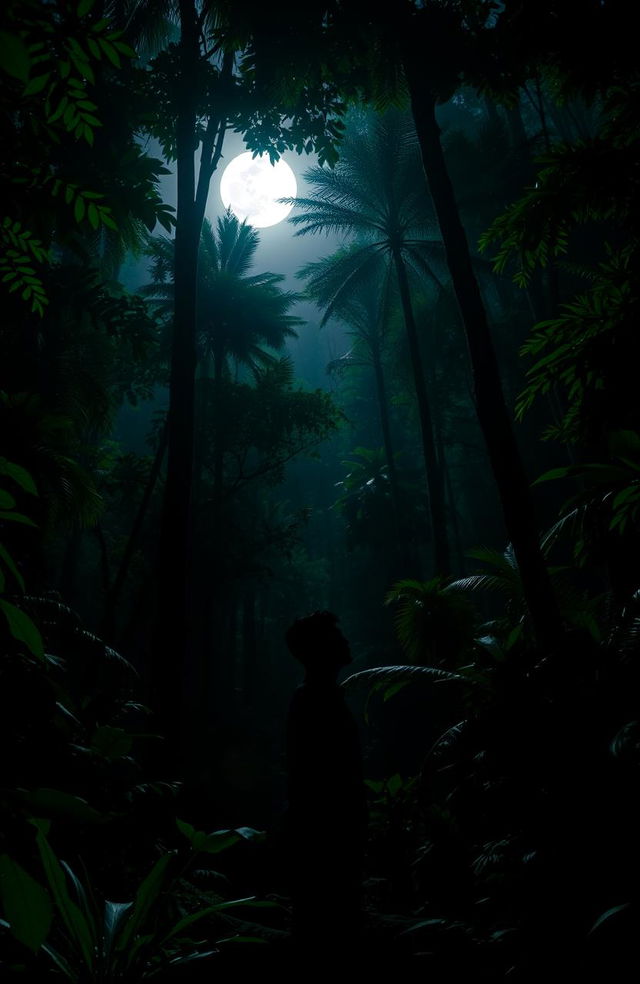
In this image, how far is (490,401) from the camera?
5.70 m

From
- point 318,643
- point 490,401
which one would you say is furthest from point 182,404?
point 318,643

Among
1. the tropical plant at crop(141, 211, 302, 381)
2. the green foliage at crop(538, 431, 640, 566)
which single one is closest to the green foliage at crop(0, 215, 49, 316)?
the green foliage at crop(538, 431, 640, 566)

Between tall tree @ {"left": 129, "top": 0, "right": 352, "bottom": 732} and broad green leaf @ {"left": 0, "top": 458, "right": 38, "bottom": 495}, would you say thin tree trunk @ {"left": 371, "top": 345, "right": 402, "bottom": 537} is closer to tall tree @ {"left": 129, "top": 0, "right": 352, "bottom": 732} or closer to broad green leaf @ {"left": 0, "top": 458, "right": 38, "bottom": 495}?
tall tree @ {"left": 129, "top": 0, "right": 352, "bottom": 732}

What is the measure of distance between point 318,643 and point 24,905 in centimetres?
186

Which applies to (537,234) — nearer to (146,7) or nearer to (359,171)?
(146,7)

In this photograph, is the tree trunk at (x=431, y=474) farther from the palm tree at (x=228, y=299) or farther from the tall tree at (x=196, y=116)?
the tall tree at (x=196, y=116)

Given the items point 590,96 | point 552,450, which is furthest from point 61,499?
point 552,450

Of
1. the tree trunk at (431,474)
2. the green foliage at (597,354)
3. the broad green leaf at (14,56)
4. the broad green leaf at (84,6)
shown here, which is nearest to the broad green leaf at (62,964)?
the broad green leaf at (14,56)

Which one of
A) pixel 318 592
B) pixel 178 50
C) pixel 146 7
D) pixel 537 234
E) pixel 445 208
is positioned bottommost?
pixel 318 592

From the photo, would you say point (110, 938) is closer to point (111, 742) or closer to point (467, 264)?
point (111, 742)

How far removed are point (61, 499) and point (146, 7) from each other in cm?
899

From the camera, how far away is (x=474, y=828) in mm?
4328

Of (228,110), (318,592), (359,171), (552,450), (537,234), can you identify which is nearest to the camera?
(537,234)

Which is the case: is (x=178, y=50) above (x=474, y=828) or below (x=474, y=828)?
above
